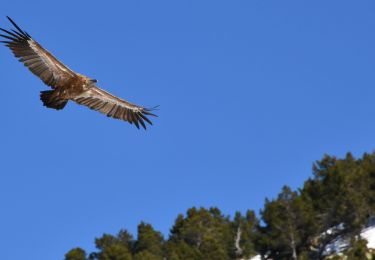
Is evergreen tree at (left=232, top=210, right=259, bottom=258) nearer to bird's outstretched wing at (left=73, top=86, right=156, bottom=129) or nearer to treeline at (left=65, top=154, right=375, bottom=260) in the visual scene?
treeline at (left=65, top=154, right=375, bottom=260)

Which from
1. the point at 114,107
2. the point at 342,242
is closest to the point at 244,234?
the point at 342,242

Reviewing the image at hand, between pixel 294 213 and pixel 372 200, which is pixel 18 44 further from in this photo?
pixel 372 200

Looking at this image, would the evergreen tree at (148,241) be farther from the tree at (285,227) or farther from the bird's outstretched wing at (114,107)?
the bird's outstretched wing at (114,107)

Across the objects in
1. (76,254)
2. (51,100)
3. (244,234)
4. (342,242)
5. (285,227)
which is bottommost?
(51,100)

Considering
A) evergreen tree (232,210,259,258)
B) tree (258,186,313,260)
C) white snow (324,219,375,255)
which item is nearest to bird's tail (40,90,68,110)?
tree (258,186,313,260)

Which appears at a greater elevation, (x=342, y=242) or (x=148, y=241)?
(x=148, y=241)

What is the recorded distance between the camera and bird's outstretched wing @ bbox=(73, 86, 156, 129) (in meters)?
24.7

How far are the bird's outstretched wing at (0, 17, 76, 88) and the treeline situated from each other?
1155 inches

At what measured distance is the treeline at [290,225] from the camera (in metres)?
54.9

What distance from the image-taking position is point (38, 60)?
909 inches

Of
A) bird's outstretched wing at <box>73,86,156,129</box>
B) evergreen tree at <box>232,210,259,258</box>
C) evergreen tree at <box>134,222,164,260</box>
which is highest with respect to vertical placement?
evergreen tree at <box>134,222,164,260</box>

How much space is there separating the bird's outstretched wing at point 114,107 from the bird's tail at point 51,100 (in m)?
1.73

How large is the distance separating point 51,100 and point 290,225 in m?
34.8

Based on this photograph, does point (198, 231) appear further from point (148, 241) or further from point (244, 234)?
point (148, 241)
